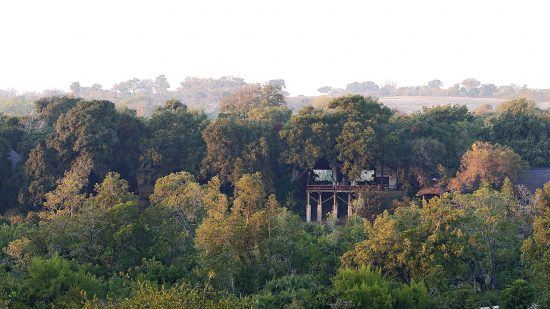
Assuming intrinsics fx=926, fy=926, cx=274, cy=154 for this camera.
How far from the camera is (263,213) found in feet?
92.5

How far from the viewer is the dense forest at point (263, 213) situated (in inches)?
1023

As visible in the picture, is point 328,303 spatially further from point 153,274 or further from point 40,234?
point 40,234

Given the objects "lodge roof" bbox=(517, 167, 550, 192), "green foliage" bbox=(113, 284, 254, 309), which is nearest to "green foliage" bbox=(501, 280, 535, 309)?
"green foliage" bbox=(113, 284, 254, 309)

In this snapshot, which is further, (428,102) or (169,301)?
(428,102)

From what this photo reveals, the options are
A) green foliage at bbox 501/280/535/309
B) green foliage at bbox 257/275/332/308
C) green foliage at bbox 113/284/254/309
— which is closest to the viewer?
green foliage at bbox 113/284/254/309

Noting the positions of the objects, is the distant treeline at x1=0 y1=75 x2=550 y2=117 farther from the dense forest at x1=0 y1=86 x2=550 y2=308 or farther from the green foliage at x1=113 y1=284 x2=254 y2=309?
the green foliage at x1=113 y1=284 x2=254 y2=309

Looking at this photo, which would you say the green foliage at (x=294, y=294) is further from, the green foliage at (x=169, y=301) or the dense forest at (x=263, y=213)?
the green foliage at (x=169, y=301)

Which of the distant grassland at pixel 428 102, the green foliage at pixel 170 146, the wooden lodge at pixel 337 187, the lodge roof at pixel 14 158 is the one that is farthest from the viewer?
the distant grassland at pixel 428 102

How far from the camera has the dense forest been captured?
2598 cm

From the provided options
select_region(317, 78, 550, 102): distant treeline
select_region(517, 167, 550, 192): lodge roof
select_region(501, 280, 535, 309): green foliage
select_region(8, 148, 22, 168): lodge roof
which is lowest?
select_region(317, 78, 550, 102): distant treeline

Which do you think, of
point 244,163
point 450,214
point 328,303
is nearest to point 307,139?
point 244,163

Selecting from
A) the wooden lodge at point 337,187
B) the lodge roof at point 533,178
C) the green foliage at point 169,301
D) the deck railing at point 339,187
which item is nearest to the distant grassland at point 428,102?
the wooden lodge at point 337,187

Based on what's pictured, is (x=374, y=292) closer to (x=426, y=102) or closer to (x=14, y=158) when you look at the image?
(x=14, y=158)

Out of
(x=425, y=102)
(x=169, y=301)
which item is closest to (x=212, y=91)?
(x=425, y=102)
